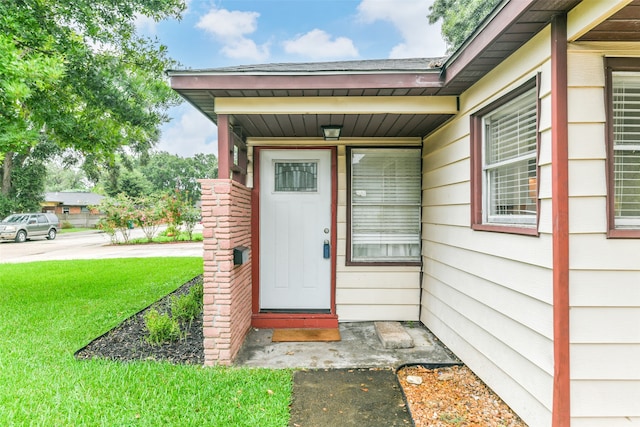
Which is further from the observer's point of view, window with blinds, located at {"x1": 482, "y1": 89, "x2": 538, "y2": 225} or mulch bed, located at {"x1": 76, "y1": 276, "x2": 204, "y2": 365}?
mulch bed, located at {"x1": 76, "y1": 276, "x2": 204, "y2": 365}

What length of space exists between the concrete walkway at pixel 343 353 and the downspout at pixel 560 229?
124cm

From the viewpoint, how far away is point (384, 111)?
10.2 feet

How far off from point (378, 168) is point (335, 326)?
188 cm

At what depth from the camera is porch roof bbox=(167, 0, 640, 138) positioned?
2.33 meters

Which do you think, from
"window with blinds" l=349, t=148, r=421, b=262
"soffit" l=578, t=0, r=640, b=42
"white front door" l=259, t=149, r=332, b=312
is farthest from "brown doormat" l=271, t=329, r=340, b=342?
"soffit" l=578, t=0, r=640, b=42

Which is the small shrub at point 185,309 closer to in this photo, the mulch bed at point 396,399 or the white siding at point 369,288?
the mulch bed at point 396,399

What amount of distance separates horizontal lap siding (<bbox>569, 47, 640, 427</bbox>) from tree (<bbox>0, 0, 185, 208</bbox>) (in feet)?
15.2

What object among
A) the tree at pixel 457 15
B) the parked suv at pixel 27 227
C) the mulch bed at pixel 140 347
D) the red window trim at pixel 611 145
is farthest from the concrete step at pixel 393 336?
the parked suv at pixel 27 227

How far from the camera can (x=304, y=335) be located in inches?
148

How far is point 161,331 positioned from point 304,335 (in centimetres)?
142

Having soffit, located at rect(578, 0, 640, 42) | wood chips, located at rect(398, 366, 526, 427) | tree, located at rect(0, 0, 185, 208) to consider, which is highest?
tree, located at rect(0, 0, 185, 208)

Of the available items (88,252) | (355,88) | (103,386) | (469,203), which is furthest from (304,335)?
(88,252)

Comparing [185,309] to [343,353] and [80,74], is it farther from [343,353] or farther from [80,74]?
[80,74]

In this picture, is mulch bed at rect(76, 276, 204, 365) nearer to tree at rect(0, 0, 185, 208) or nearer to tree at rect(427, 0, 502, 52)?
tree at rect(0, 0, 185, 208)
